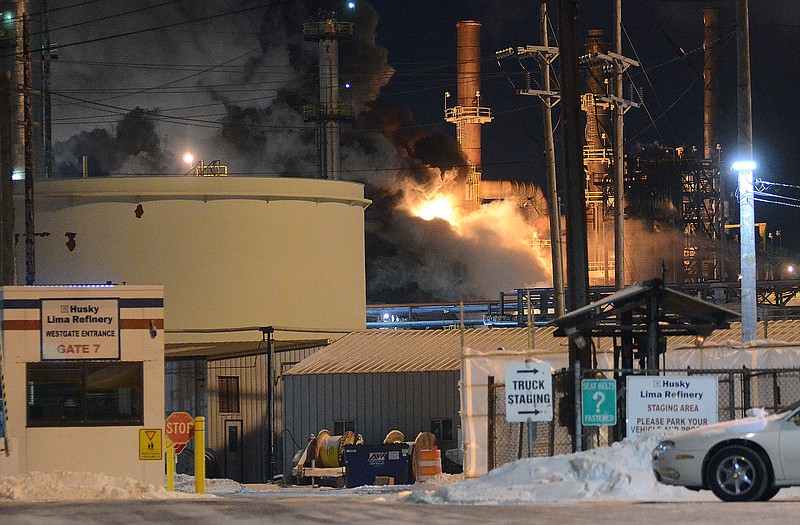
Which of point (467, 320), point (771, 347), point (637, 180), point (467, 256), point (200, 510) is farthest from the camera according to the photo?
point (467, 256)

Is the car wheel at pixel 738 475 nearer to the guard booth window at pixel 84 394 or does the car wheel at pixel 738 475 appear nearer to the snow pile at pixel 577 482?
the snow pile at pixel 577 482

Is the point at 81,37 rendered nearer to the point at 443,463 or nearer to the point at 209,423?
the point at 209,423

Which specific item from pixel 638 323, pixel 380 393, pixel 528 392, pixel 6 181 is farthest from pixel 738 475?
pixel 6 181

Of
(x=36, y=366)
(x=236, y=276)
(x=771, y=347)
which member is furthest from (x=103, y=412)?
(x=236, y=276)

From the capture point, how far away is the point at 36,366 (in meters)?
22.2

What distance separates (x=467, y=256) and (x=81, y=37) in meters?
30.3

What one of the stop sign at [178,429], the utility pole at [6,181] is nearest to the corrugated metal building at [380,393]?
the utility pole at [6,181]

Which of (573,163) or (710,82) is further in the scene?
(710,82)

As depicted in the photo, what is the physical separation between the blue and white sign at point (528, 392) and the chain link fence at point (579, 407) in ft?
0.65

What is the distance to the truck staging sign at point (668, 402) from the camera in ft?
58.2

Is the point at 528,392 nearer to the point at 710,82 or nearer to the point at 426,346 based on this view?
the point at 426,346

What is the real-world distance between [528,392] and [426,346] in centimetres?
1948

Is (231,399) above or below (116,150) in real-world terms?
below

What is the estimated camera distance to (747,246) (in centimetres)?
2570
